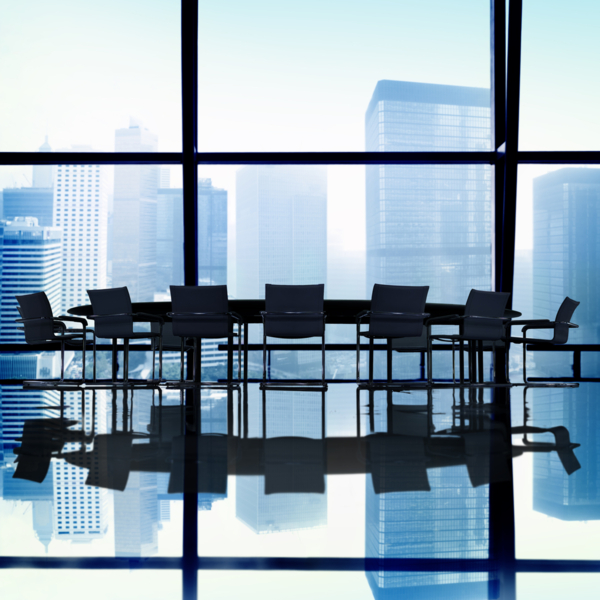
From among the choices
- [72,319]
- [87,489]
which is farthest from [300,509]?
[72,319]

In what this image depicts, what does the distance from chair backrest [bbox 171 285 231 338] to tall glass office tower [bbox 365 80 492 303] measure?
2741 mm

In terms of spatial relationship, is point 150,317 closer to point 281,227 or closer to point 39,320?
point 39,320

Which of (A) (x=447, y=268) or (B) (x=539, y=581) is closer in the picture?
(B) (x=539, y=581)

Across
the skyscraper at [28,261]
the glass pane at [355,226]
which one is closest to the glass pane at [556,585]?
the glass pane at [355,226]

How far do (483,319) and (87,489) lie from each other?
4.33m

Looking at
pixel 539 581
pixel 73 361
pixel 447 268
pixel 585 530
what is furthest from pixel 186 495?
pixel 447 268

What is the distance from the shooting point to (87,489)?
6.46 ft

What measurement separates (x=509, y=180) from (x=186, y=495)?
6528 mm

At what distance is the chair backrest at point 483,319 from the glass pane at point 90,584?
180 inches

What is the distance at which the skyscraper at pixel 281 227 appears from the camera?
7.51m

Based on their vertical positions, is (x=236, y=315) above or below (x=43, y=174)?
below

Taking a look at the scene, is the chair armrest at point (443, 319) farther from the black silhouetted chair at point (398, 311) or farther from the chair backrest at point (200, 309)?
the chair backrest at point (200, 309)

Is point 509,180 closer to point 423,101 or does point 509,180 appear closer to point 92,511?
point 423,101

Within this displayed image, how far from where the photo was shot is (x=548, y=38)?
7.58 m
